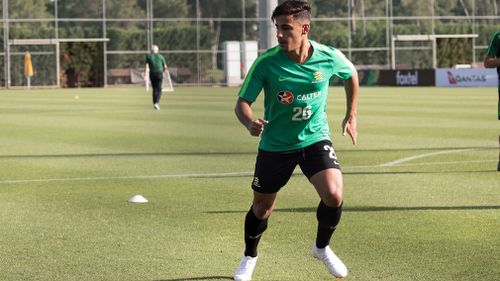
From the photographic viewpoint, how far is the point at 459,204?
11367 mm

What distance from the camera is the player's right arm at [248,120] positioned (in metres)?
7.02

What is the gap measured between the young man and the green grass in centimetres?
46

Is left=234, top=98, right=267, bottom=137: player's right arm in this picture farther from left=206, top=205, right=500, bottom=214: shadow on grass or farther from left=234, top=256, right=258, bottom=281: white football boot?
left=206, top=205, right=500, bottom=214: shadow on grass

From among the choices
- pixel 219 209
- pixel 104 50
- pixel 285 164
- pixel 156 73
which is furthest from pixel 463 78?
pixel 285 164

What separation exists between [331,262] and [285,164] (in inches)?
28.2

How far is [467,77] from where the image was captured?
55.4 meters

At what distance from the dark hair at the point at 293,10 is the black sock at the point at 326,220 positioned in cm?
126

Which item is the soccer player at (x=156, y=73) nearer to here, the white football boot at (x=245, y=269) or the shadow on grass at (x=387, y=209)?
the shadow on grass at (x=387, y=209)

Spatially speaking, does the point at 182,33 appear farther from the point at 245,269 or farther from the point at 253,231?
the point at 245,269

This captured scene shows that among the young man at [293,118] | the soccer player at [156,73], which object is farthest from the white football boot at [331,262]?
the soccer player at [156,73]

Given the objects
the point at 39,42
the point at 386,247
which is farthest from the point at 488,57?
the point at 39,42

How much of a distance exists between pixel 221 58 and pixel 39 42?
11.5 metres

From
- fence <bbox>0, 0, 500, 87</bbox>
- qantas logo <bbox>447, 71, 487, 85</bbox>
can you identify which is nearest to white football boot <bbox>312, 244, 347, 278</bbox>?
qantas logo <bbox>447, 71, 487, 85</bbox>

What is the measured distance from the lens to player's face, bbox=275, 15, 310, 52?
7.36 meters
